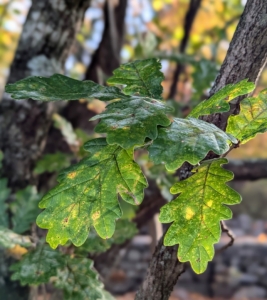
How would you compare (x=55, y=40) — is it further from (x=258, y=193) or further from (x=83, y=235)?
(x=258, y=193)

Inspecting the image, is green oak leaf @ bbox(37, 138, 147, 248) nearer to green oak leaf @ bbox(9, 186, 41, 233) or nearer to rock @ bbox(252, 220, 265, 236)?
green oak leaf @ bbox(9, 186, 41, 233)

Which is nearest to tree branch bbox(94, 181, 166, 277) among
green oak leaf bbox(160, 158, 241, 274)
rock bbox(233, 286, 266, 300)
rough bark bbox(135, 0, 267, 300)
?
rough bark bbox(135, 0, 267, 300)

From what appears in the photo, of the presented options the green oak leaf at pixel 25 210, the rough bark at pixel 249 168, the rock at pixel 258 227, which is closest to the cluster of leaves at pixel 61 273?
the green oak leaf at pixel 25 210

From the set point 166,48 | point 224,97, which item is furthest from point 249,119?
point 166,48

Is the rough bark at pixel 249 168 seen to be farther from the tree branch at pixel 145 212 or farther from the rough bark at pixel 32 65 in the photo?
the rough bark at pixel 32 65

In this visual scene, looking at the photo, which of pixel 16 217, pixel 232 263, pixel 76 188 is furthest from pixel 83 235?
pixel 232 263
